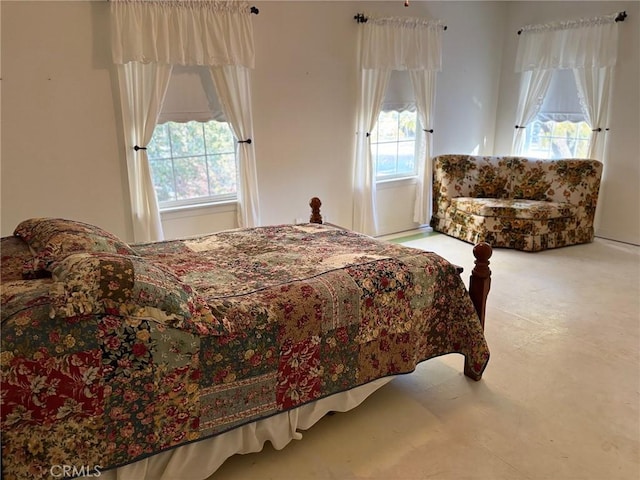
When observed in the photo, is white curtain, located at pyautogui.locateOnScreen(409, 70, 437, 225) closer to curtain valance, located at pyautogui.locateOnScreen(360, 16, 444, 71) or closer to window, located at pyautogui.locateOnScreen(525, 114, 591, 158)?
curtain valance, located at pyautogui.locateOnScreen(360, 16, 444, 71)

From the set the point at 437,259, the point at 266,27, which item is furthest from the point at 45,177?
the point at 437,259

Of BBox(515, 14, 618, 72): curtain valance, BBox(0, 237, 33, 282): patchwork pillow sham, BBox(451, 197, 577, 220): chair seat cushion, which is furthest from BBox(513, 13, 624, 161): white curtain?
BBox(0, 237, 33, 282): patchwork pillow sham

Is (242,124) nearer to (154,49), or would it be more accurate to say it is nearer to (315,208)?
(154,49)

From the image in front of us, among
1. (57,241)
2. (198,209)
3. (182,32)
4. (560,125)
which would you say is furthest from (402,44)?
(57,241)

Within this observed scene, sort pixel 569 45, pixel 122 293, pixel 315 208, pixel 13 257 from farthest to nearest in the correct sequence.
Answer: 1. pixel 569 45
2. pixel 315 208
3. pixel 13 257
4. pixel 122 293

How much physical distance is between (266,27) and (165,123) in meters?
1.26

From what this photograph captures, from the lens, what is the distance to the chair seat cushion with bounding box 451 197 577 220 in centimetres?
504

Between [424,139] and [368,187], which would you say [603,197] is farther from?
[368,187]

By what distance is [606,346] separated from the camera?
307 cm

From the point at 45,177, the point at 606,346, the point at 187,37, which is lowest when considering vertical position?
the point at 606,346

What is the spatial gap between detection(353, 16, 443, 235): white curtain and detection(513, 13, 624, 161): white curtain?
1.31m

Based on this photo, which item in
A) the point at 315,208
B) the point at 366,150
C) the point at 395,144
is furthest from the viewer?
the point at 395,144

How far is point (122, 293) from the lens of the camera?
1.56 metres

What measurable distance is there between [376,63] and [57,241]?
3.93 metres
